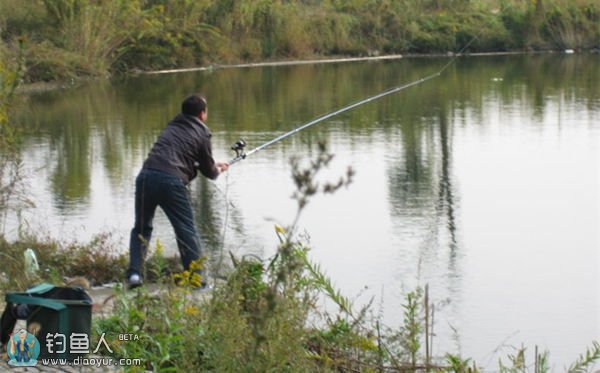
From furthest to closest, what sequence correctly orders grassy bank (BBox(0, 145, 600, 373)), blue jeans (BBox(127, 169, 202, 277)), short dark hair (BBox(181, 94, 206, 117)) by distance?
short dark hair (BBox(181, 94, 206, 117)), blue jeans (BBox(127, 169, 202, 277)), grassy bank (BBox(0, 145, 600, 373))

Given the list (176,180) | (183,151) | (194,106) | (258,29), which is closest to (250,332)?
(176,180)

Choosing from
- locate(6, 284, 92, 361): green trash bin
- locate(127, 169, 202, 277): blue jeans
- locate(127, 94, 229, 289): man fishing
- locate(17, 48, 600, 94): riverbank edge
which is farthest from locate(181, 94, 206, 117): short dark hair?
locate(17, 48, 600, 94): riverbank edge

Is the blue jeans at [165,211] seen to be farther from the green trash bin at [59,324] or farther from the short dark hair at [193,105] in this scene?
the green trash bin at [59,324]

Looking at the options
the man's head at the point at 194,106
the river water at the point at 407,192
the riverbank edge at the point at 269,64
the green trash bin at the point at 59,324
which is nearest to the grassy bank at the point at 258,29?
the riverbank edge at the point at 269,64

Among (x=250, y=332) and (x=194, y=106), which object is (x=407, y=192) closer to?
Answer: (x=194, y=106)

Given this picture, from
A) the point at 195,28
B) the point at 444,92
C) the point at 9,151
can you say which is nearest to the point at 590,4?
the point at 195,28

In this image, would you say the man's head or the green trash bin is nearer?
the green trash bin

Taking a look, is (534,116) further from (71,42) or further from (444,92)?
(71,42)

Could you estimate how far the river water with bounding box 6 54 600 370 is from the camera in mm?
10195

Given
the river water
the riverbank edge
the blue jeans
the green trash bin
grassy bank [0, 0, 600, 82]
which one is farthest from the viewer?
grassy bank [0, 0, 600, 82]

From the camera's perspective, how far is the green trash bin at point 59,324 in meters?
6.25

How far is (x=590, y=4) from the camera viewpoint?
155 ft

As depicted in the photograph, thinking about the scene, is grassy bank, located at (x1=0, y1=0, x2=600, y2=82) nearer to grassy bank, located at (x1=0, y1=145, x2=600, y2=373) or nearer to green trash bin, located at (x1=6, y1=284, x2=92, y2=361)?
grassy bank, located at (x1=0, y1=145, x2=600, y2=373)

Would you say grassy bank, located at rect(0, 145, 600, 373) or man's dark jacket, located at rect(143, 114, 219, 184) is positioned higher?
man's dark jacket, located at rect(143, 114, 219, 184)
